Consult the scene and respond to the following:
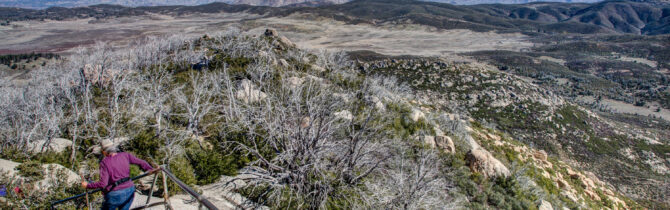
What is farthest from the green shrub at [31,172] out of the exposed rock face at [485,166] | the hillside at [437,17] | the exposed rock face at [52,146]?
the hillside at [437,17]

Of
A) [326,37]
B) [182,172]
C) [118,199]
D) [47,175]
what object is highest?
[326,37]

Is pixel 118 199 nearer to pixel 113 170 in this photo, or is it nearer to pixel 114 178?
pixel 114 178

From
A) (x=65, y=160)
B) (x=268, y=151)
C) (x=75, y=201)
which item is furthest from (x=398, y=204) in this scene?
(x=65, y=160)

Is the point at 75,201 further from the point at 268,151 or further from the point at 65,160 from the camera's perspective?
the point at 268,151

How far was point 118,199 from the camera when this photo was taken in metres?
4.80

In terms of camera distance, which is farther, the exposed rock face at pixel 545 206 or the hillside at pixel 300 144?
the exposed rock face at pixel 545 206

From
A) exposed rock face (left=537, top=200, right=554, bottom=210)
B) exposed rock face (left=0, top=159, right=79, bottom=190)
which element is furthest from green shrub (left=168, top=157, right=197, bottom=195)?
exposed rock face (left=537, top=200, right=554, bottom=210)

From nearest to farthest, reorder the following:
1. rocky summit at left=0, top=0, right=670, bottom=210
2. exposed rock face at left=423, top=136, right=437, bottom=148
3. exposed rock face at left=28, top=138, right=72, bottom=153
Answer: rocky summit at left=0, top=0, right=670, bottom=210
exposed rock face at left=28, top=138, right=72, bottom=153
exposed rock face at left=423, top=136, right=437, bottom=148

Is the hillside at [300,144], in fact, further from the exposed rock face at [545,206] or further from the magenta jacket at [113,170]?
the magenta jacket at [113,170]

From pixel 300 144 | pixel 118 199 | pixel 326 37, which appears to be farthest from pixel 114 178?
pixel 326 37

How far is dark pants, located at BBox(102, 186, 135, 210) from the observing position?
4.73 metres

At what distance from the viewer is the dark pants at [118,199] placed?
186 inches

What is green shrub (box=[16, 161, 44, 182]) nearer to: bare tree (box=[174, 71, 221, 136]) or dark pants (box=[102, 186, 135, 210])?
dark pants (box=[102, 186, 135, 210])

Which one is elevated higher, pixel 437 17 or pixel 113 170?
pixel 437 17
